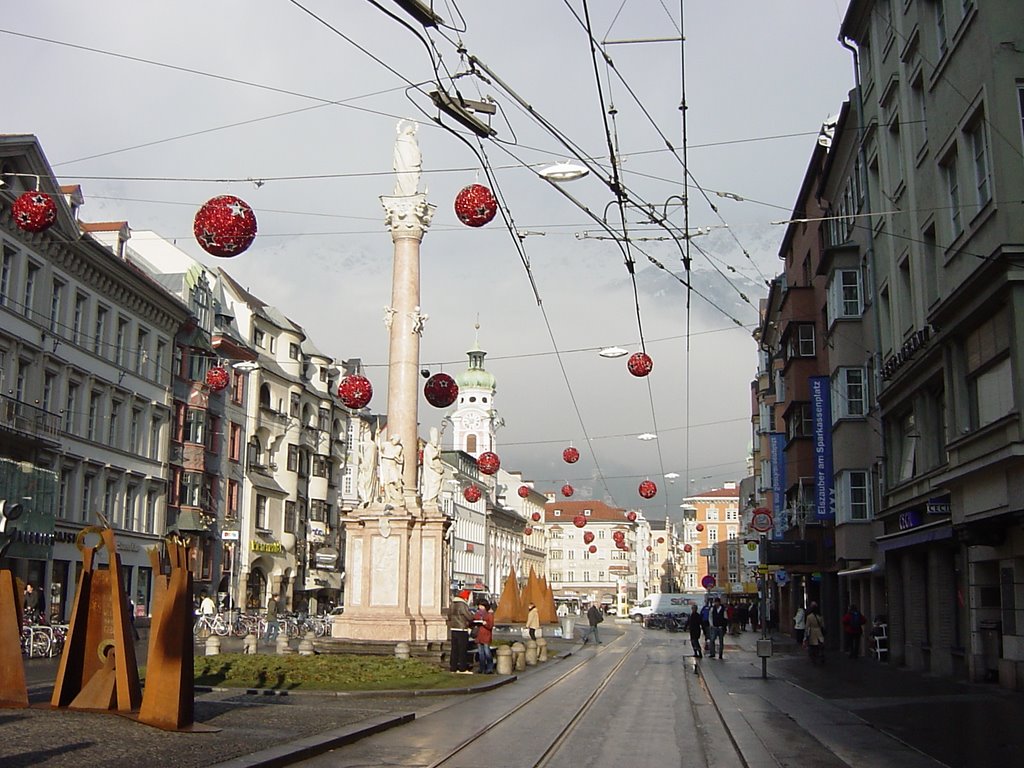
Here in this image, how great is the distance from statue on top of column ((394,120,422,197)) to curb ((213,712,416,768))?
21.2 m

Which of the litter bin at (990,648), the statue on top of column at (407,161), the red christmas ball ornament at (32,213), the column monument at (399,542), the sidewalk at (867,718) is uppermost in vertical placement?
the statue on top of column at (407,161)

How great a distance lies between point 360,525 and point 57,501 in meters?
15.6

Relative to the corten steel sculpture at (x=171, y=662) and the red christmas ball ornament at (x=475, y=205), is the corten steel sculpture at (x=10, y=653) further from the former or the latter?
the red christmas ball ornament at (x=475, y=205)

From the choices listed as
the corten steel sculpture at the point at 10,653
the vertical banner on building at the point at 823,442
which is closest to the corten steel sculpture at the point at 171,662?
the corten steel sculpture at the point at 10,653

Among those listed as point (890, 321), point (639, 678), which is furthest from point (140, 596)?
point (890, 321)

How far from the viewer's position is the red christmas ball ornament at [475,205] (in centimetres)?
2067

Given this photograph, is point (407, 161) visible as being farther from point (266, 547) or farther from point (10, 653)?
point (266, 547)

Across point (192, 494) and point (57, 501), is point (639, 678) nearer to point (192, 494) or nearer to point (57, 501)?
point (57, 501)

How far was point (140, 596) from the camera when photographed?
4994cm

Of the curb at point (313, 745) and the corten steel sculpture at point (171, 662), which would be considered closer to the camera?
the curb at point (313, 745)

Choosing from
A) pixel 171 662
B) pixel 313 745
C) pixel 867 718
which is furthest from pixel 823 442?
pixel 171 662

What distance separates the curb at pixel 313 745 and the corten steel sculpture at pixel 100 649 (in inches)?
109

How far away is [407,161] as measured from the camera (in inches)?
1431

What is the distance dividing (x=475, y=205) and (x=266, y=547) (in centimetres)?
4617
